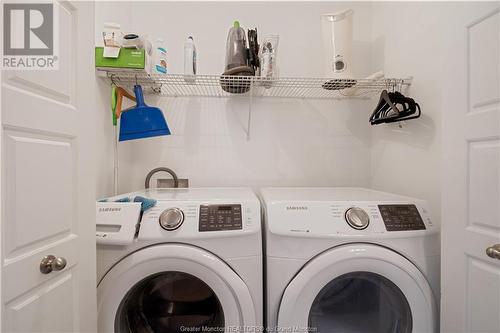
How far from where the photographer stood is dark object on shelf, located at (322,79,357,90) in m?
1.26

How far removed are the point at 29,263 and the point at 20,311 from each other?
11cm

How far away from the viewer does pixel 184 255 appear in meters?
0.80

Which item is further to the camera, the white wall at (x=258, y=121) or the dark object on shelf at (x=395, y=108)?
the white wall at (x=258, y=121)

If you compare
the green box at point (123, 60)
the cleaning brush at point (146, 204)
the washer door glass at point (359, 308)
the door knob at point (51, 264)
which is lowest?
the washer door glass at point (359, 308)

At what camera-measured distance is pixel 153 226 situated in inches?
32.4

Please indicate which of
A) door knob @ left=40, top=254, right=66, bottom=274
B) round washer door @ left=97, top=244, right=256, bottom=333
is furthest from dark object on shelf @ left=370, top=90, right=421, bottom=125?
door knob @ left=40, top=254, right=66, bottom=274

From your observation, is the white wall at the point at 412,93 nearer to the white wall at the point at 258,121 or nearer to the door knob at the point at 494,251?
the white wall at the point at 258,121

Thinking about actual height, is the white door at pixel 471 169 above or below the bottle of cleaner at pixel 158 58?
below

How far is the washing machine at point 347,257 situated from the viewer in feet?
2.69

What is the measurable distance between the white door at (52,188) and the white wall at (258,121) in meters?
0.75

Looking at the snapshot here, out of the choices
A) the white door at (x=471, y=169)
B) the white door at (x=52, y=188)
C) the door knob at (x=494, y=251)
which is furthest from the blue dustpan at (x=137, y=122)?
the door knob at (x=494, y=251)

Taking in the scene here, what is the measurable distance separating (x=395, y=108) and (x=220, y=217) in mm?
981

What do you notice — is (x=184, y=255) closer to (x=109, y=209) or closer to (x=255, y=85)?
(x=109, y=209)

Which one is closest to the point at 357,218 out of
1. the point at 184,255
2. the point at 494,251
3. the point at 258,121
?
the point at 494,251
